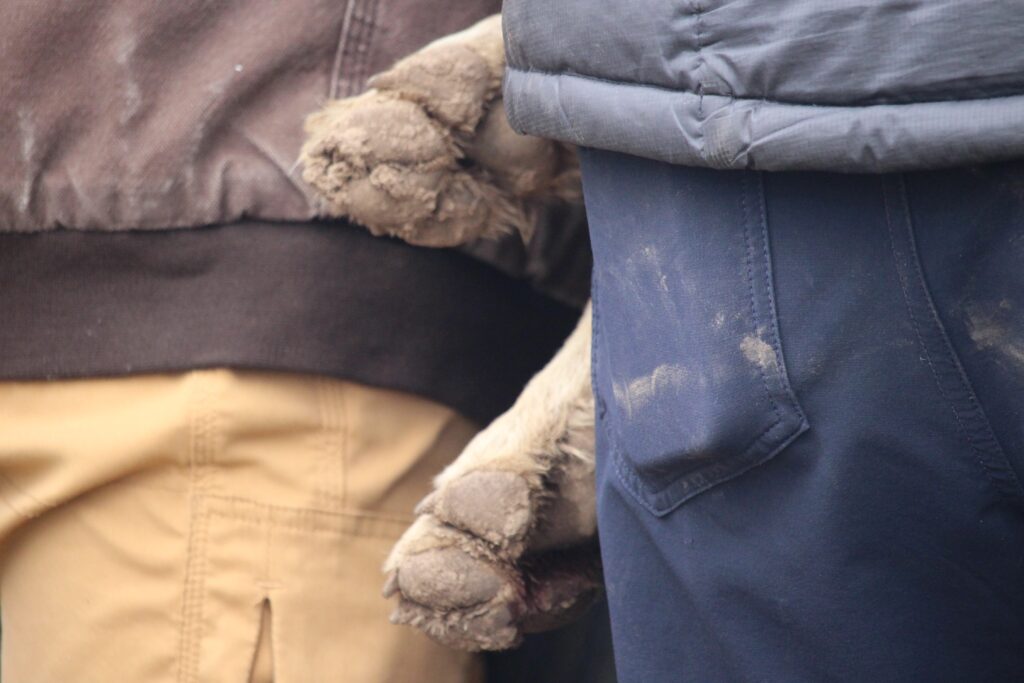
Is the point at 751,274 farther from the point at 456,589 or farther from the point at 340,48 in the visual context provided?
the point at 340,48

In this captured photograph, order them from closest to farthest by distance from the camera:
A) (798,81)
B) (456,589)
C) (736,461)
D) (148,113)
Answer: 1. (798,81)
2. (736,461)
3. (456,589)
4. (148,113)

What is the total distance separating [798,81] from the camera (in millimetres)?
688

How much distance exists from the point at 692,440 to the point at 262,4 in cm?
61

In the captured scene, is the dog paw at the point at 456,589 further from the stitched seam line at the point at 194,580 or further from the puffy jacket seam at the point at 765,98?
the puffy jacket seam at the point at 765,98

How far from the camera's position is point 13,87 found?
3.48ft

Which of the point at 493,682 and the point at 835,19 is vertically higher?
the point at 835,19

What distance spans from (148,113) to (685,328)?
58cm

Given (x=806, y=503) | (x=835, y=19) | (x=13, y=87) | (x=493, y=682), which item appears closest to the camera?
(x=835, y=19)


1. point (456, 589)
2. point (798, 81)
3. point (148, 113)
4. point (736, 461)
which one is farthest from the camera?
point (148, 113)

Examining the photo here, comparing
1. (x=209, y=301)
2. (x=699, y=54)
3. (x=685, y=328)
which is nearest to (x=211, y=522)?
(x=209, y=301)

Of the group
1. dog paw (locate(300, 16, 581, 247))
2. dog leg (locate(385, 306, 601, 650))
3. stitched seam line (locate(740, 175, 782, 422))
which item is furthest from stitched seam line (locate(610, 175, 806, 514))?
dog paw (locate(300, 16, 581, 247))

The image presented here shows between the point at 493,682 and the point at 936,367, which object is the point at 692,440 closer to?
the point at 936,367

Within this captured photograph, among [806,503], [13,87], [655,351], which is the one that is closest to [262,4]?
[13,87]

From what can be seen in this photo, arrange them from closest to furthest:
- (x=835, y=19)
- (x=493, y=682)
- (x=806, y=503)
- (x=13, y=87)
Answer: (x=835, y=19) < (x=806, y=503) < (x=13, y=87) < (x=493, y=682)
